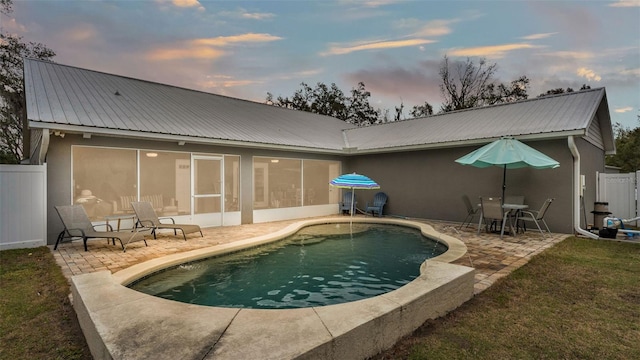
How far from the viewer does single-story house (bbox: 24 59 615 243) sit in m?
7.62

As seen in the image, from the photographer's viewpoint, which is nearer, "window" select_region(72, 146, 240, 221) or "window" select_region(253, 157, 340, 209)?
"window" select_region(72, 146, 240, 221)

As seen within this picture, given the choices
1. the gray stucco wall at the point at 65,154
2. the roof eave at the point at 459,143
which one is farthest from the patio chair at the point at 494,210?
the gray stucco wall at the point at 65,154

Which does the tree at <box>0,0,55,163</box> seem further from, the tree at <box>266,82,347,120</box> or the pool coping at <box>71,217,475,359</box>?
the pool coping at <box>71,217,475,359</box>

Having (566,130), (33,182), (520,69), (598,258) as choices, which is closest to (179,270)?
(33,182)

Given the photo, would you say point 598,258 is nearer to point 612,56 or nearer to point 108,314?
point 108,314

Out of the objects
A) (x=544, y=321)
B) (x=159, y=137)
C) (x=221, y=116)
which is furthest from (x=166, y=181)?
(x=544, y=321)

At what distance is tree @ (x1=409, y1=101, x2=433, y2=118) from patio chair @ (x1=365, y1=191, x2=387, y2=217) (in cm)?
1901

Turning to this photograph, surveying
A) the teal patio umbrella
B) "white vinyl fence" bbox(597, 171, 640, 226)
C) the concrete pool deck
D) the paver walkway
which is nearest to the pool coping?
the concrete pool deck

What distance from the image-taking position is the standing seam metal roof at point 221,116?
7727 mm

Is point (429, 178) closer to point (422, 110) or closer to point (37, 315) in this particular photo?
point (37, 315)

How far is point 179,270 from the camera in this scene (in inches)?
210

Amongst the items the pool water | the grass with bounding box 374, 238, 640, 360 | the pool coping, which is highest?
the pool coping

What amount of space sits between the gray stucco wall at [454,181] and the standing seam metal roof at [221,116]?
0.68 m

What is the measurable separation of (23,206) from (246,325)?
7142mm
